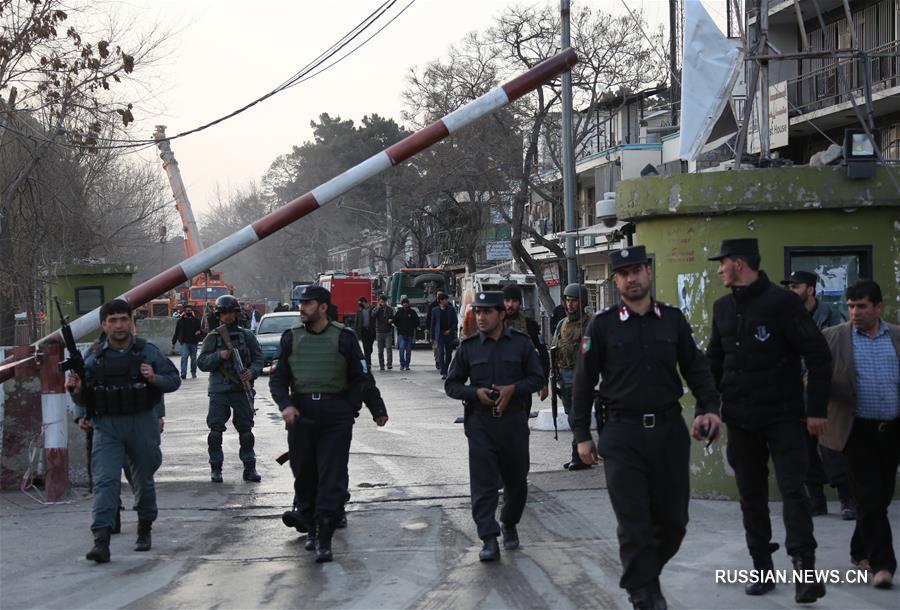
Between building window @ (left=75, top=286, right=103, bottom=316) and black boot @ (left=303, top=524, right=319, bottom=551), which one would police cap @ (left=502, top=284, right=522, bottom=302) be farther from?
building window @ (left=75, top=286, right=103, bottom=316)

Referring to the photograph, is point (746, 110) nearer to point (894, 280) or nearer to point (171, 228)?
point (894, 280)

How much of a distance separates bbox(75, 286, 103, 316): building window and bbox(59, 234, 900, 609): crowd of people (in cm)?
1370

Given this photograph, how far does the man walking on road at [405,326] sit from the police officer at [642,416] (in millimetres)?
22282

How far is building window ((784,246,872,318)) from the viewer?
9.27 meters

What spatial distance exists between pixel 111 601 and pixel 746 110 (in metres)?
6.66

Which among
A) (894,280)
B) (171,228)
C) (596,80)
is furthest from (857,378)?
(171,228)

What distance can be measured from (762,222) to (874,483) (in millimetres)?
3133

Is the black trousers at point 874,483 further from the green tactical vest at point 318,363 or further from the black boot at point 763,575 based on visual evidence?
the green tactical vest at point 318,363

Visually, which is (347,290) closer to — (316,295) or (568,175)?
(568,175)

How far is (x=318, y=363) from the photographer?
8195 mm

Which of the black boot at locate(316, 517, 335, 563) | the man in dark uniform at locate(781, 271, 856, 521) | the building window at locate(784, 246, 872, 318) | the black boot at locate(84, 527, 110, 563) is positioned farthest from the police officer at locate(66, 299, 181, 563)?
the building window at locate(784, 246, 872, 318)

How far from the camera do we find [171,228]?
63562 mm

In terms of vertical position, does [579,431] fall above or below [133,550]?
above

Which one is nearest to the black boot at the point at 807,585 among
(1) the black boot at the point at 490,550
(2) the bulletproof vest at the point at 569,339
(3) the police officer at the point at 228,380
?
(1) the black boot at the point at 490,550
